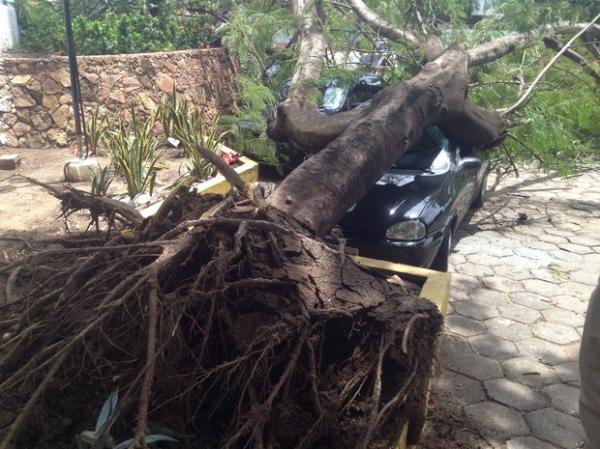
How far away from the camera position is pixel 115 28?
30.9 feet

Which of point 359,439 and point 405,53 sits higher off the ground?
point 405,53

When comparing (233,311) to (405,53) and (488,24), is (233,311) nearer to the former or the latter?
(405,53)

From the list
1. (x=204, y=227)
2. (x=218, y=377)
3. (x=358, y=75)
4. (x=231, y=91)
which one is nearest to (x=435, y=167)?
(x=358, y=75)

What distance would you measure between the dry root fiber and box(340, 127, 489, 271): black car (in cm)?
170

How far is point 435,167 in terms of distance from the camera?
5.17 meters

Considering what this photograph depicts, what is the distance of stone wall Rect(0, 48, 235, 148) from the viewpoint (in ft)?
25.8

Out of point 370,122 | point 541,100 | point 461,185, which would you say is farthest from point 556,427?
point 541,100

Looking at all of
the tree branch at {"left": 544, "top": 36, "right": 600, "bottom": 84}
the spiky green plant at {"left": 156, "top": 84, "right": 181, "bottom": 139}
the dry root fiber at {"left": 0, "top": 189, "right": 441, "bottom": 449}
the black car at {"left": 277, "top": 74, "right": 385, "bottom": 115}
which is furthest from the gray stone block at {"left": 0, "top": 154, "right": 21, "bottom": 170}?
the tree branch at {"left": 544, "top": 36, "right": 600, "bottom": 84}

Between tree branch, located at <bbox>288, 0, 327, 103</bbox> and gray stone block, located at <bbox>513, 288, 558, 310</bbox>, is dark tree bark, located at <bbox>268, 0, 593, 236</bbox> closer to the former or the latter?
tree branch, located at <bbox>288, 0, 327, 103</bbox>

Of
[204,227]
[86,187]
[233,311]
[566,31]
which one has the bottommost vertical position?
[86,187]

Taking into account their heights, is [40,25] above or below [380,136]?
above

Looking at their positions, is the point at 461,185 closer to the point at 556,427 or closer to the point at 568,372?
the point at 568,372

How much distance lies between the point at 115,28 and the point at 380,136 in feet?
23.8

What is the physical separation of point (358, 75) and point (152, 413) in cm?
429
